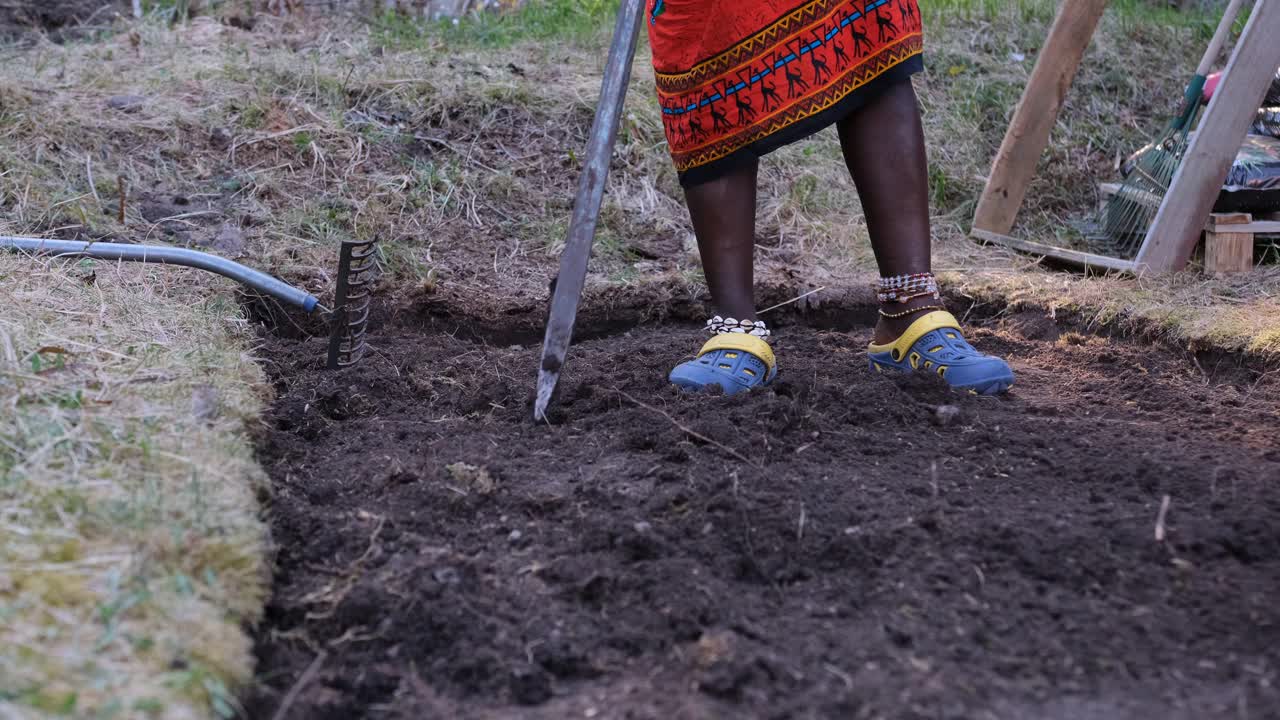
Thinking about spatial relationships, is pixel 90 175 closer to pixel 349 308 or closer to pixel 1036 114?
pixel 349 308

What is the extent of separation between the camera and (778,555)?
1.56 metres

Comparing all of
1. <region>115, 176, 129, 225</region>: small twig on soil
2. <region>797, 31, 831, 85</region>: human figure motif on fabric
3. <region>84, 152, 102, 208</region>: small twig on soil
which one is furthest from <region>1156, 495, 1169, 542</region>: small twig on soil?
<region>84, 152, 102, 208</region>: small twig on soil

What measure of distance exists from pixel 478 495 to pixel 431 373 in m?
0.86

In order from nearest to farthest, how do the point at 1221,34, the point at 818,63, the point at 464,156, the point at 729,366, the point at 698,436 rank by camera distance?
the point at 698,436
the point at 818,63
the point at 729,366
the point at 1221,34
the point at 464,156

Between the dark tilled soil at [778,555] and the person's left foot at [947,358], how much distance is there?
0.26ft

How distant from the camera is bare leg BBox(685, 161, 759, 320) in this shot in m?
2.28

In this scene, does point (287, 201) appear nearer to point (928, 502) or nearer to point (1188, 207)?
point (928, 502)

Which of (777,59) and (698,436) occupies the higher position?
(777,59)

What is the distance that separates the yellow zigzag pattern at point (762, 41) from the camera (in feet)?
7.08

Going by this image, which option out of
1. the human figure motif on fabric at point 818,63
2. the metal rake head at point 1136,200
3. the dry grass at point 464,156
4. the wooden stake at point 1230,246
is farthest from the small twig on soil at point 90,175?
the wooden stake at point 1230,246

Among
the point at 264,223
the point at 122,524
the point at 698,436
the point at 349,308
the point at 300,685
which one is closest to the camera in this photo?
the point at 300,685

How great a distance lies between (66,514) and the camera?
56.4 inches

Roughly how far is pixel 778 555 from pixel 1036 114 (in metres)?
2.89

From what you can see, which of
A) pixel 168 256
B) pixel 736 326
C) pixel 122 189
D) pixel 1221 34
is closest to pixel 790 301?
pixel 736 326
